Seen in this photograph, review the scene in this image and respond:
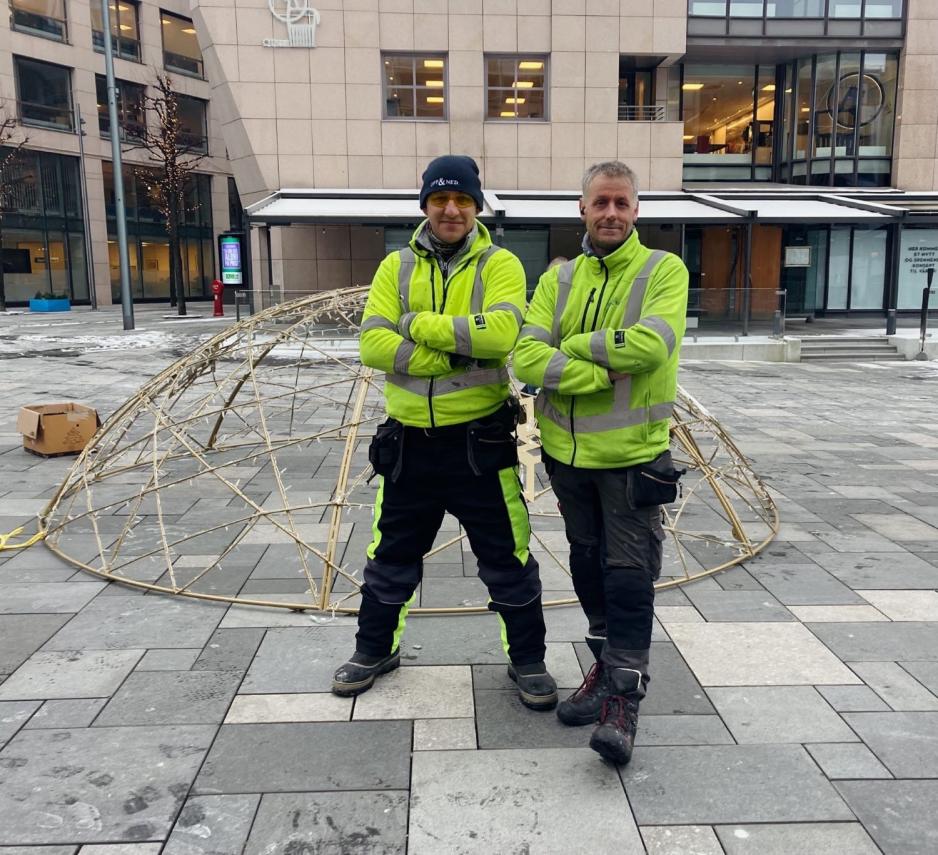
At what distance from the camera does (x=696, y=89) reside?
2486cm

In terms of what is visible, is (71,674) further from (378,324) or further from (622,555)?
(622,555)

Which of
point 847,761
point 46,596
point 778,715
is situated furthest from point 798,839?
point 46,596

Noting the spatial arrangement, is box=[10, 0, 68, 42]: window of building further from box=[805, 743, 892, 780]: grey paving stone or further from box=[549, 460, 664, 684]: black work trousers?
box=[805, 743, 892, 780]: grey paving stone

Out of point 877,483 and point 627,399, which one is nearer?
point 627,399

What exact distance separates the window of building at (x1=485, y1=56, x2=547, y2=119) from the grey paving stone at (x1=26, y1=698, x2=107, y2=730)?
20599 millimetres

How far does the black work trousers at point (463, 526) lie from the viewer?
3057 millimetres

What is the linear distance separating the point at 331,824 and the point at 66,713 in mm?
1267

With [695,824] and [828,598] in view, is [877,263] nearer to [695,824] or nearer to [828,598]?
[828,598]

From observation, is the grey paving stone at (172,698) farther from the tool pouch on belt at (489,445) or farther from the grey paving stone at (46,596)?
the tool pouch on belt at (489,445)

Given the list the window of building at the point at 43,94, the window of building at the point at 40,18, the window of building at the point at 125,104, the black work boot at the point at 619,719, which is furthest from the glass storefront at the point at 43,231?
the black work boot at the point at 619,719

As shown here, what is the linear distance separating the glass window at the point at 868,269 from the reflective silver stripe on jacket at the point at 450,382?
24.0 metres

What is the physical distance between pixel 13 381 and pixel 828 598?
490 inches

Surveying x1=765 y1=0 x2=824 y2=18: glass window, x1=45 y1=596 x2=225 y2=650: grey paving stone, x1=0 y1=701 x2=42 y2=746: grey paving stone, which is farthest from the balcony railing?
x1=0 y1=701 x2=42 y2=746: grey paving stone

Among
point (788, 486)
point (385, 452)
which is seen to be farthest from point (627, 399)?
point (788, 486)
